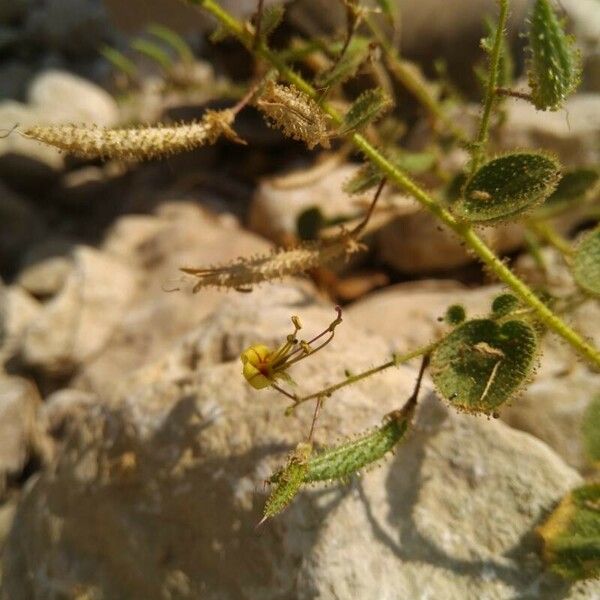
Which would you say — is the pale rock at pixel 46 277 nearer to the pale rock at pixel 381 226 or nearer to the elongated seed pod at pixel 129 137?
the pale rock at pixel 381 226

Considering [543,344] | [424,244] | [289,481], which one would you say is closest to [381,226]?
[424,244]


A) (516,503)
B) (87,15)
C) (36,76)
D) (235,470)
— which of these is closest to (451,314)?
(516,503)

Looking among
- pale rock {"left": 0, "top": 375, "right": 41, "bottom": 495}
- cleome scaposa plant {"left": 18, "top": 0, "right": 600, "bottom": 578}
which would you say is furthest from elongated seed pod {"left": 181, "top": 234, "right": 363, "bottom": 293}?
pale rock {"left": 0, "top": 375, "right": 41, "bottom": 495}

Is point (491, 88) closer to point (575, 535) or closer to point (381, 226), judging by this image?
point (575, 535)

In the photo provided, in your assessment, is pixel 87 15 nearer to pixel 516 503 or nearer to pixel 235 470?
pixel 235 470

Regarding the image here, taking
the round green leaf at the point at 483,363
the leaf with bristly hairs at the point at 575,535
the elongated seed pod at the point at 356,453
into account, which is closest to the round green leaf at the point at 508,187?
the round green leaf at the point at 483,363
